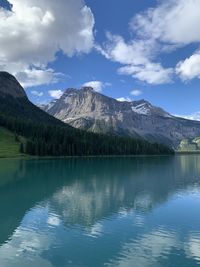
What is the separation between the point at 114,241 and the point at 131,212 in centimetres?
1938

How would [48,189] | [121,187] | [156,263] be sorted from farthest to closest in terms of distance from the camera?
1. [121,187]
2. [48,189]
3. [156,263]

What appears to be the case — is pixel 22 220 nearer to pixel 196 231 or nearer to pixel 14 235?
pixel 14 235

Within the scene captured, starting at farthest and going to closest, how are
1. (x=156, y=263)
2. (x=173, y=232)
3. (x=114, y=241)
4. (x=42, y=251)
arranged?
(x=173, y=232)
(x=114, y=241)
(x=42, y=251)
(x=156, y=263)

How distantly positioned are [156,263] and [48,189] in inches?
2273

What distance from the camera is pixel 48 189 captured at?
89.4 m

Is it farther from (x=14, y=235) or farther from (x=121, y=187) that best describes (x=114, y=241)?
(x=121, y=187)

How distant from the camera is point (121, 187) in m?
95.8

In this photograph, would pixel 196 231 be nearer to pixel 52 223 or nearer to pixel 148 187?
pixel 52 223

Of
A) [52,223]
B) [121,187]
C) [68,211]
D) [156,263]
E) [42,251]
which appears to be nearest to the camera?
[156,263]

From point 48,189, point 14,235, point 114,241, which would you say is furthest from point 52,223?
point 48,189

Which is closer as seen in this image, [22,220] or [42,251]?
[42,251]

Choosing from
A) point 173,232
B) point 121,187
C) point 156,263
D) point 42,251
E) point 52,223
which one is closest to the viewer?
point 156,263

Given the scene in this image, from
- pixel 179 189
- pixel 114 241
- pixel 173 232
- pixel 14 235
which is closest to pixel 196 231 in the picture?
pixel 173 232

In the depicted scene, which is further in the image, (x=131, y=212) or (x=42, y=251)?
(x=131, y=212)
